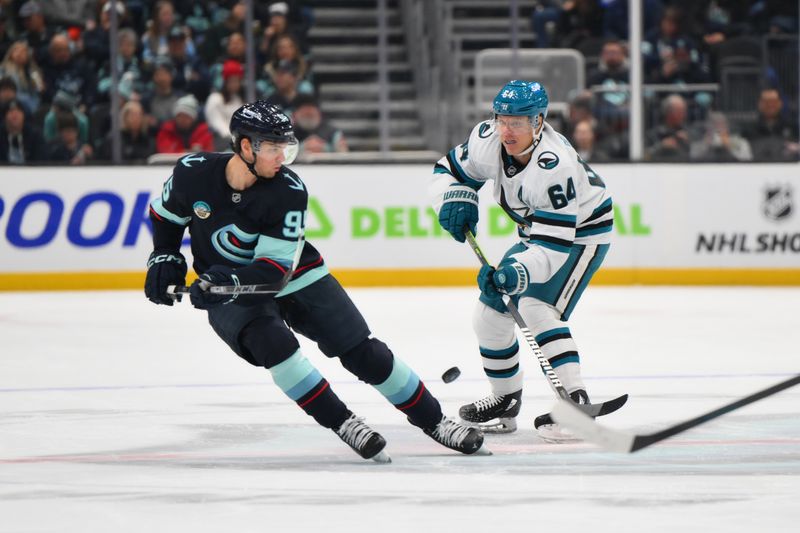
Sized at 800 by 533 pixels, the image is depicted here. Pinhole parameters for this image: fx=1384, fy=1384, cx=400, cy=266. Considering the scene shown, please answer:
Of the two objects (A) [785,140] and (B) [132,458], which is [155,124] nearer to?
(A) [785,140]

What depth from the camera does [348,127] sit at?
9992 mm

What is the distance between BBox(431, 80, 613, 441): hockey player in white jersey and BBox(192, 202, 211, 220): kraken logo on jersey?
0.88 m

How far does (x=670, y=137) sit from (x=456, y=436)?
583 centimetres

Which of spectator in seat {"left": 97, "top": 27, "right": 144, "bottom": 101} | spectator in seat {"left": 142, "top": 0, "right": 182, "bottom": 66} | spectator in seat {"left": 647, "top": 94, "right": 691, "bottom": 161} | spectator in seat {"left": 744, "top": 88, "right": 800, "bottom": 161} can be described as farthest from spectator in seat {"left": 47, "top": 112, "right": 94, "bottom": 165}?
spectator in seat {"left": 744, "top": 88, "right": 800, "bottom": 161}

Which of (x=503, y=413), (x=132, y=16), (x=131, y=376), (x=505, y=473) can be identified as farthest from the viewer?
(x=132, y=16)

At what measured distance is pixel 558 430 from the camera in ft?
13.9

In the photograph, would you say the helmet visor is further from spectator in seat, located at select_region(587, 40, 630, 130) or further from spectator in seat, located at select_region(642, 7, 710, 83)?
spectator in seat, located at select_region(642, 7, 710, 83)

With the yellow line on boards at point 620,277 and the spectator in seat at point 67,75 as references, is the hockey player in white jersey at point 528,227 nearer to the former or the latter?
the yellow line on boards at point 620,277

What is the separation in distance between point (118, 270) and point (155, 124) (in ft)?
3.37

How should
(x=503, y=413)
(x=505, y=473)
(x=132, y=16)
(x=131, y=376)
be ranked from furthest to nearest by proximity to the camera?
(x=132, y=16) → (x=131, y=376) → (x=503, y=413) → (x=505, y=473)

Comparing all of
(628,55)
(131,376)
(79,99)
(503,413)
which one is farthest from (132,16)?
(503,413)

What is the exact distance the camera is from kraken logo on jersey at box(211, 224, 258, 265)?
3758 mm

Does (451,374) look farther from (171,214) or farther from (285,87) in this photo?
(285,87)

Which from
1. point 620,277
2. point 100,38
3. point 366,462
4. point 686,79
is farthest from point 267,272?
point 686,79
